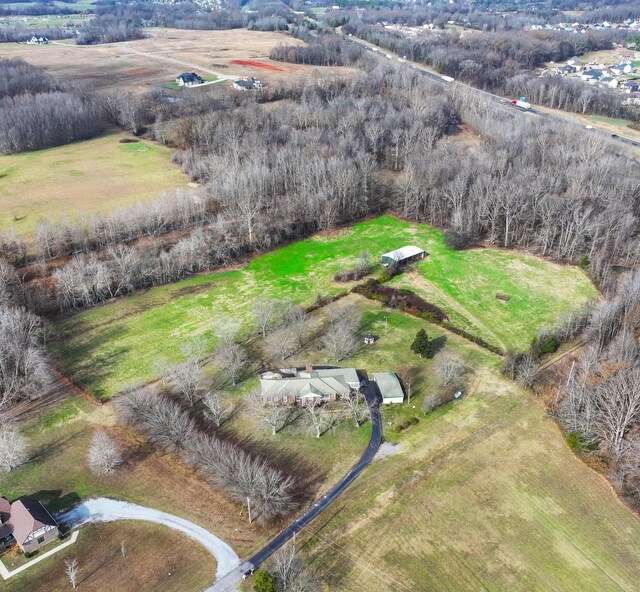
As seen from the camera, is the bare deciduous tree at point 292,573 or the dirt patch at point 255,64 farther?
the dirt patch at point 255,64

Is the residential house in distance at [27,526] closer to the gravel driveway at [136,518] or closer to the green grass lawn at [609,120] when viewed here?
the gravel driveway at [136,518]

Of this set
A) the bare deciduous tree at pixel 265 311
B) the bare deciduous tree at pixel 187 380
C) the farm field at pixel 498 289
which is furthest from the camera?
the farm field at pixel 498 289

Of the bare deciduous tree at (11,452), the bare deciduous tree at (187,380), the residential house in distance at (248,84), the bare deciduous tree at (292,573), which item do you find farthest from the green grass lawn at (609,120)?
the bare deciduous tree at (11,452)

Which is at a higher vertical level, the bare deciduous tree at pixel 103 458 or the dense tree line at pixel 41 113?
the dense tree line at pixel 41 113

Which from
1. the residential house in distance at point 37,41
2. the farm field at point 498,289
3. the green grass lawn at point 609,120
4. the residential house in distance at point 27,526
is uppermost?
the residential house in distance at point 37,41

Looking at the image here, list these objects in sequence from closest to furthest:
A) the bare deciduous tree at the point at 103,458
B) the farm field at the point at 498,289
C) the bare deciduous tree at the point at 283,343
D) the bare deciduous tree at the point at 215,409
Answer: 1. the bare deciduous tree at the point at 103,458
2. the bare deciduous tree at the point at 215,409
3. the bare deciduous tree at the point at 283,343
4. the farm field at the point at 498,289
